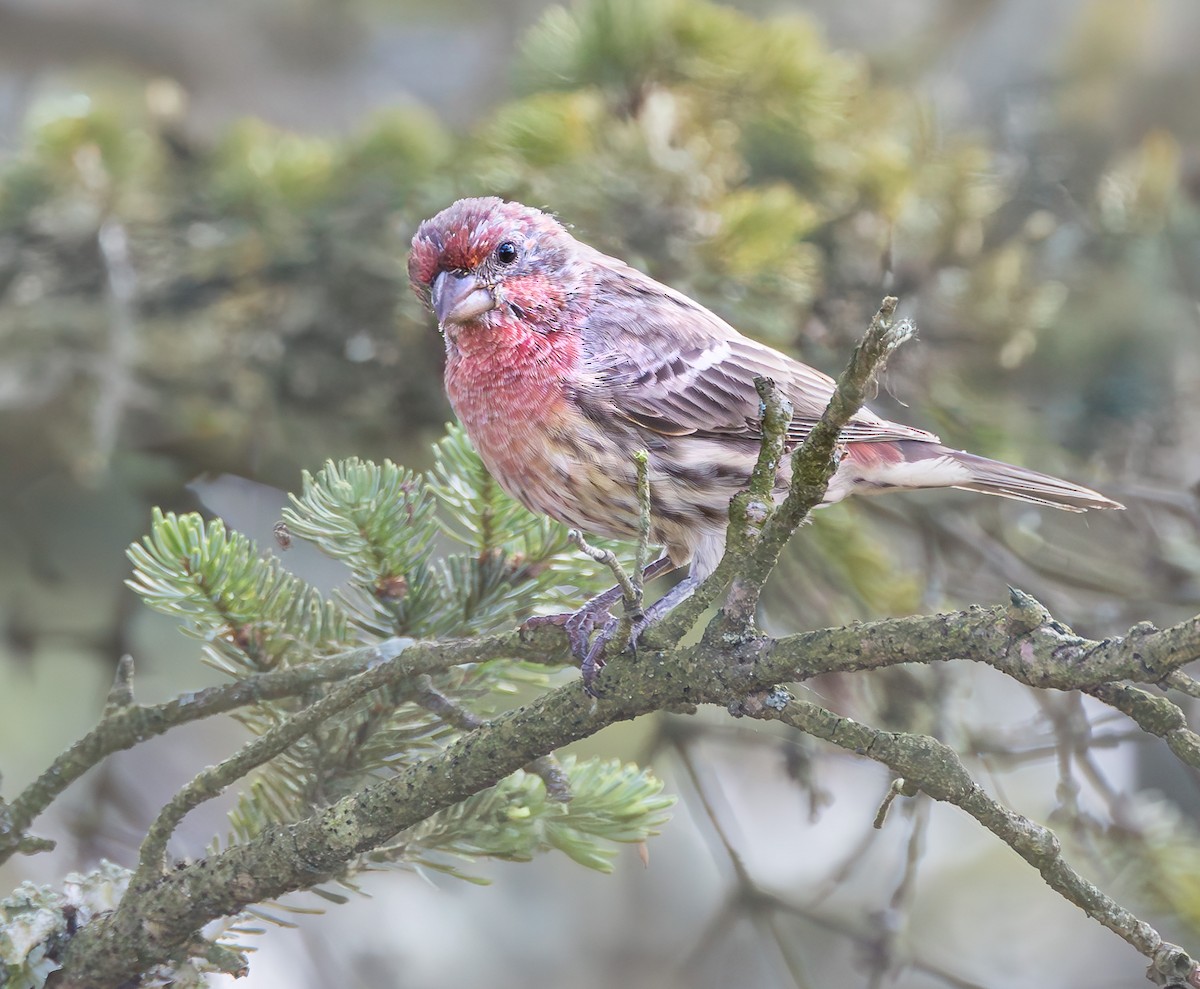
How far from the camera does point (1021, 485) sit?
2.80 metres

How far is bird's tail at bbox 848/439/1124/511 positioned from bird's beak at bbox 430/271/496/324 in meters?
0.87

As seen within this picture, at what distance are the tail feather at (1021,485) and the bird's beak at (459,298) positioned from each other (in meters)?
1.12

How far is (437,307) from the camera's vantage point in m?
2.74

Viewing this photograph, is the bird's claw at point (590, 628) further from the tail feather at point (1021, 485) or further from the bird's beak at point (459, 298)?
the tail feather at point (1021, 485)

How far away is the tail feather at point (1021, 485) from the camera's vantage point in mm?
2760

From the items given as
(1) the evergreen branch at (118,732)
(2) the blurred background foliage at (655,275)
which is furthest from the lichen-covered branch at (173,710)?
(2) the blurred background foliage at (655,275)

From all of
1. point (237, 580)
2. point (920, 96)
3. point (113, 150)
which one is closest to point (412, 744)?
point (237, 580)

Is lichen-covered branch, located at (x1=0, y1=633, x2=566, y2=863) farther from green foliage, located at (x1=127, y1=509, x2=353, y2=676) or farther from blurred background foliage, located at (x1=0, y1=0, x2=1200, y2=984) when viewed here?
blurred background foliage, located at (x1=0, y1=0, x2=1200, y2=984)

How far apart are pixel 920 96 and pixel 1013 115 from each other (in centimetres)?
58

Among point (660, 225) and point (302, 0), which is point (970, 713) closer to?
point (660, 225)

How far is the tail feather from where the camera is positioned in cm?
276

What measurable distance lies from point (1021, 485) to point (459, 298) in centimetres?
130

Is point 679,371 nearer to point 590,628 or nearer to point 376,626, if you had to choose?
point 590,628

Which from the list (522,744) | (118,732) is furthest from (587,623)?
(118,732)
